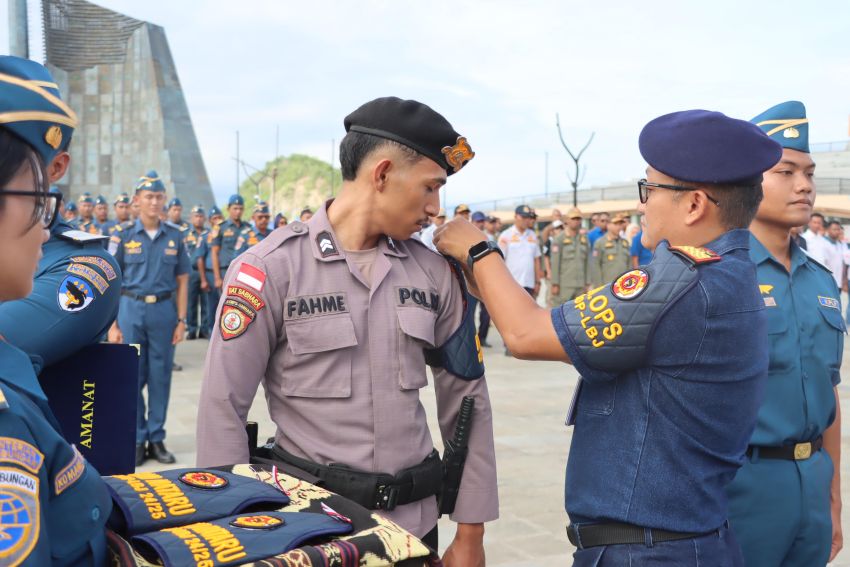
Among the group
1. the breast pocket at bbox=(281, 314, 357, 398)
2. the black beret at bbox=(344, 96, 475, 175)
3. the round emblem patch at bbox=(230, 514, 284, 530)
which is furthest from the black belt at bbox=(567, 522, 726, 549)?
the black beret at bbox=(344, 96, 475, 175)

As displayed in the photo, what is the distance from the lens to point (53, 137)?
1.20 m

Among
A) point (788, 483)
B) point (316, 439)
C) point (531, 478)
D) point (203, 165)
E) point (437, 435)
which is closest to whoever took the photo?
point (316, 439)

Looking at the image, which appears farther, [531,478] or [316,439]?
[531,478]

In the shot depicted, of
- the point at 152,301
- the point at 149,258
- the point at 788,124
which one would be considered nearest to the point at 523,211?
the point at 149,258

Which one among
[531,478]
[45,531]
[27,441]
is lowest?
[531,478]

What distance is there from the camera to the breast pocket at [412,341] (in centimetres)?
224

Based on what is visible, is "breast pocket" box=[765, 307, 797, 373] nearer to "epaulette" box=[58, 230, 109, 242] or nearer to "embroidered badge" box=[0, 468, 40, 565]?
"epaulette" box=[58, 230, 109, 242]

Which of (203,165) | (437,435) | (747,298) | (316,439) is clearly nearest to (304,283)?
(316,439)

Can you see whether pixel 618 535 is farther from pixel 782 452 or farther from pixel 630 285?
pixel 782 452

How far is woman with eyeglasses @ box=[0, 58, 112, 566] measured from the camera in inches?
40.1

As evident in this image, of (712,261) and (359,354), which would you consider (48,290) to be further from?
(712,261)

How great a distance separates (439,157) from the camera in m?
2.25

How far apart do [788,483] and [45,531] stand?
213 cm

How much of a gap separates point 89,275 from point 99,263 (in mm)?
56
